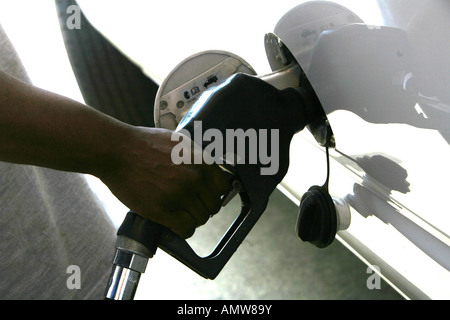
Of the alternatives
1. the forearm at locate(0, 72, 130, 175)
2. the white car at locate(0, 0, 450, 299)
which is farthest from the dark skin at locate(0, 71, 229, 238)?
the white car at locate(0, 0, 450, 299)

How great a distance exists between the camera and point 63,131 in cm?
61

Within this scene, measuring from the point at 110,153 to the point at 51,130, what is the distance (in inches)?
2.6

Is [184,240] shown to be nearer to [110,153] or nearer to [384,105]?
[110,153]

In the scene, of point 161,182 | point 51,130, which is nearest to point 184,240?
point 161,182

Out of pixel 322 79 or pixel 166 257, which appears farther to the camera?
pixel 166 257

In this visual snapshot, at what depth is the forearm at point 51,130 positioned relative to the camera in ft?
1.99

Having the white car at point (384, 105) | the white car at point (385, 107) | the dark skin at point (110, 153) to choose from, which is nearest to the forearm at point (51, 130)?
the dark skin at point (110, 153)

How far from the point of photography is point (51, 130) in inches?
24.1

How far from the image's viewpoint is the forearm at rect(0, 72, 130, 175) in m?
0.61

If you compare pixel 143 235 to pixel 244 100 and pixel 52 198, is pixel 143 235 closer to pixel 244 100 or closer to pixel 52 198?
pixel 244 100

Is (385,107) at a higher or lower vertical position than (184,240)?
higher

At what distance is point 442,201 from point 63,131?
1.34 feet
